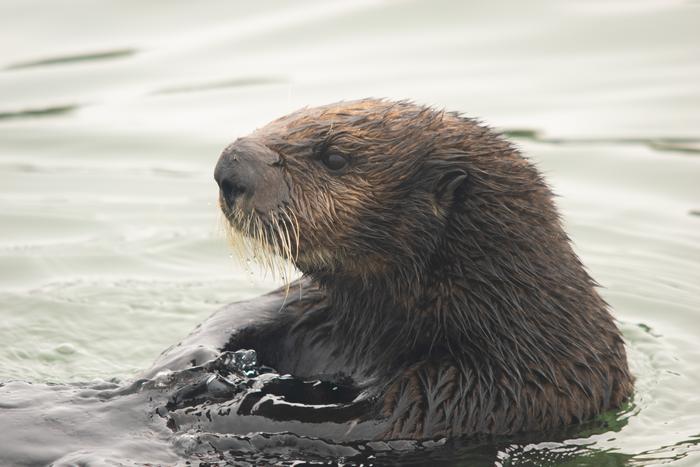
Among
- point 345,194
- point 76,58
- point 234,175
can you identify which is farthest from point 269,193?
point 76,58

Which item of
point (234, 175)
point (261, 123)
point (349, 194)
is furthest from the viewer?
point (261, 123)

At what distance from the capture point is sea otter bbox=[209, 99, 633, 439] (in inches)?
221

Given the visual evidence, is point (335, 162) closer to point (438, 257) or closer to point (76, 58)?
point (438, 257)

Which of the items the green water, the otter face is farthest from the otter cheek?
the green water

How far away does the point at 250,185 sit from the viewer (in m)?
5.59

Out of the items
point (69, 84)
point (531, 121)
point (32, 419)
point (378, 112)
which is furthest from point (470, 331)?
point (69, 84)

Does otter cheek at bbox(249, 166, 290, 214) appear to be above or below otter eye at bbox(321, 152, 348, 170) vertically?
below

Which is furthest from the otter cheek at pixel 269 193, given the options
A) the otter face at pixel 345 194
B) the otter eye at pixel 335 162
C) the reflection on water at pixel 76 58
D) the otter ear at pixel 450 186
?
the reflection on water at pixel 76 58

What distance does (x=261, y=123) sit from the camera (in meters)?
11.2

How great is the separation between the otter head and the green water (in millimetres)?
1078

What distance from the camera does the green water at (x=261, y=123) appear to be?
24.6ft

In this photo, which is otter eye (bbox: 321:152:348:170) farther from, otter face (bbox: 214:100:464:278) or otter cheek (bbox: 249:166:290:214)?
otter cheek (bbox: 249:166:290:214)

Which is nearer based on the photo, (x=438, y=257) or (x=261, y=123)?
(x=438, y=257)

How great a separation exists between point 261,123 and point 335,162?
18.1 ft
